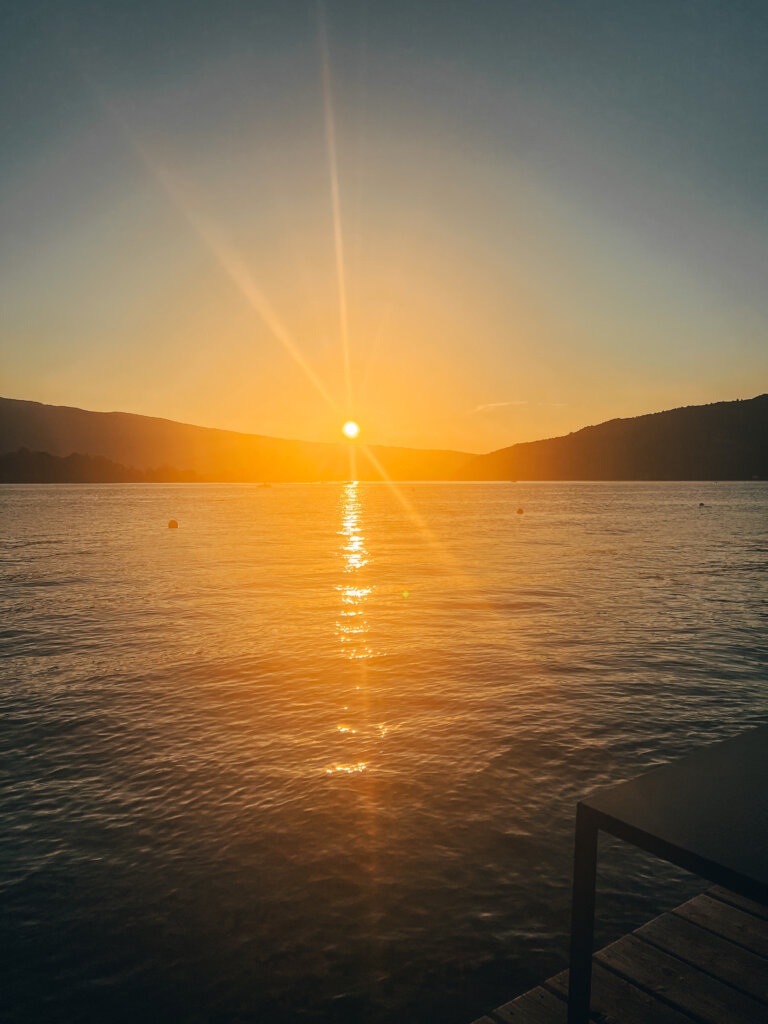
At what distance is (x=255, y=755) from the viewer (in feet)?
34.9

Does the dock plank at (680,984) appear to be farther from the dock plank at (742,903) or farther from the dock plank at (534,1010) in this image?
the dock plank at (742,903)

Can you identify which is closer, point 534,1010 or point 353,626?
point 534,1010

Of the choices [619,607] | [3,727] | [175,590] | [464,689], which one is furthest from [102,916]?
[175,590]

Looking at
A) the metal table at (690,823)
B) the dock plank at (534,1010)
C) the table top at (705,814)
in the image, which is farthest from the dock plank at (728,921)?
the table top at (705,814)

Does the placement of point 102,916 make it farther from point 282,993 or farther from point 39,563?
point 39,563

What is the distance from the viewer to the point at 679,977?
4.70 metres

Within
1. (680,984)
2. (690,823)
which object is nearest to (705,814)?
(690,823)

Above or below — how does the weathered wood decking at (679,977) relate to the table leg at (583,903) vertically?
below

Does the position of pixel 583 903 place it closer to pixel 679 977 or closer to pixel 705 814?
pixel 705 814

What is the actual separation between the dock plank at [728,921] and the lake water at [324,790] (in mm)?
1321

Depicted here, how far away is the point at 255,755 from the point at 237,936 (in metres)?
4.24

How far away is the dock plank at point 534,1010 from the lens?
4.43m

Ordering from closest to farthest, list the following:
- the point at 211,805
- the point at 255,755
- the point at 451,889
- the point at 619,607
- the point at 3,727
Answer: the point at 451,889
the point at 211,805
the point at 255,755
the point at 3,727
the point at 619,607

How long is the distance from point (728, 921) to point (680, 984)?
970 mm
